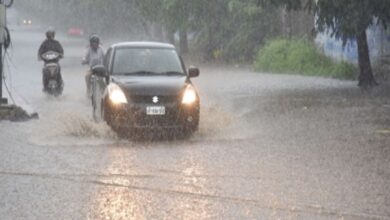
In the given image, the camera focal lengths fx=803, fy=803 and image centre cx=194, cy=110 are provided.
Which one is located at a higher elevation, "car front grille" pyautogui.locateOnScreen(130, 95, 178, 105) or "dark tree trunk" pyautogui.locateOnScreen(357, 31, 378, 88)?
"car front grille" pyautogui.locateOnScreen(130, 95, 178, 105)

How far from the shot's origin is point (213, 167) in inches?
436

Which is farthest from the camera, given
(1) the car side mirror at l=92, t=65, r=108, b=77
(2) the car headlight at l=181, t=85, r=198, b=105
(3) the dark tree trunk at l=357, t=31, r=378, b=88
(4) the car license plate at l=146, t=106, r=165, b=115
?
(3) the dark tree trunk at l=357, t=31, r=378, b=88

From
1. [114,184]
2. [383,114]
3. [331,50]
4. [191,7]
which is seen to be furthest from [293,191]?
[191,7]

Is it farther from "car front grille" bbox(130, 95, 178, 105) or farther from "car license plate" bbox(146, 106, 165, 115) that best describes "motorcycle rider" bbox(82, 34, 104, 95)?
"car license plate" bbox(146, 106, 165, 115)

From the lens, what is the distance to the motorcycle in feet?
69.9

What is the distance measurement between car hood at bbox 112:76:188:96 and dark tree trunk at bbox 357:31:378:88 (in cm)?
1163

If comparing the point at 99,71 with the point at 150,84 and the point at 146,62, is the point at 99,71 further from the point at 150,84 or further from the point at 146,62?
the point at 150,84

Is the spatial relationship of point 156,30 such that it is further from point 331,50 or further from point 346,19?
point 346,19

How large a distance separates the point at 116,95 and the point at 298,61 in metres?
23.4

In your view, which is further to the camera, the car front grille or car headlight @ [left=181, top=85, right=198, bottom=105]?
car headlight @ [left=181, top=85, right=198, bottom=105]

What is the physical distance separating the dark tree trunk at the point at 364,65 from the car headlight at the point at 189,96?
11760 millimetres

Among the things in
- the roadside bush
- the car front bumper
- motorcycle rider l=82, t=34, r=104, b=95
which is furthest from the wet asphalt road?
the roadside bush

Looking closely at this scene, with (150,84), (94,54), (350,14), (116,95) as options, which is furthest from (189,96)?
(350,14)

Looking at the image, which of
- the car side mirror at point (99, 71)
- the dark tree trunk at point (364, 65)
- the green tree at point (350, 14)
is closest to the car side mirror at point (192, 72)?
the car side mirror at point (99, 71)
